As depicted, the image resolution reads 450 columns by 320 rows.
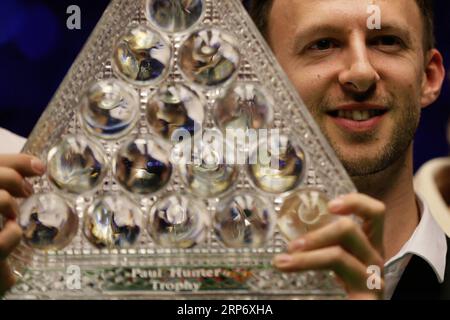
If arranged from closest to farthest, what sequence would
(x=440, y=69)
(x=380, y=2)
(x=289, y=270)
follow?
(x=289, y=270) < (x=380, y=2) < (x=440, y=69)

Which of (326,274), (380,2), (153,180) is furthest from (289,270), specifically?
(380,2)

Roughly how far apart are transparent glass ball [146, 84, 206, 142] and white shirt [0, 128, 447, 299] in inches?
13.1

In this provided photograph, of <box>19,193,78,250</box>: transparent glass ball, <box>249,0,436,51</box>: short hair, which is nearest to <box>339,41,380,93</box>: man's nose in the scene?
<box>249,0,436,51</box>: short hair

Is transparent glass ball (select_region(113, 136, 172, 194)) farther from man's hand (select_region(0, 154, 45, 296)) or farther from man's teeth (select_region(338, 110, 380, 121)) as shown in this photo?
man's teeth (select_region(338, 110, 380, 121))

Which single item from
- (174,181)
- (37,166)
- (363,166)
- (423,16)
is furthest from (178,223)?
(423,16)

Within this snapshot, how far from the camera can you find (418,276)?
0.87m

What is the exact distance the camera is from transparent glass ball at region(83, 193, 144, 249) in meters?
0.68

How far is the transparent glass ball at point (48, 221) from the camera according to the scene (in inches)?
26.6

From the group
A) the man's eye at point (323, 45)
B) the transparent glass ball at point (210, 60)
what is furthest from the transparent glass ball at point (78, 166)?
the man's eye at point (323, 45)

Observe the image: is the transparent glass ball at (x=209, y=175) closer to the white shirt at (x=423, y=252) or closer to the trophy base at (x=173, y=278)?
the trophy base at (x=173, y=278)

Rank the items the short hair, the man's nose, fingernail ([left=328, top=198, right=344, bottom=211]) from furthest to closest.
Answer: the short hair < the man's nose < fingernail ([left=328, top=198, right=344, bottom=211])

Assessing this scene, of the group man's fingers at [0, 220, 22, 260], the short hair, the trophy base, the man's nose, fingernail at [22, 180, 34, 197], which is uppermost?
the short hair
